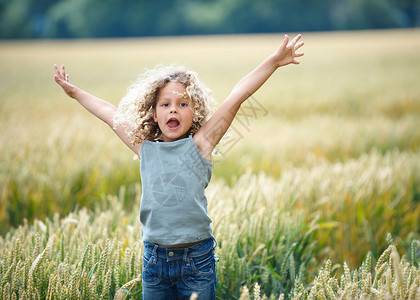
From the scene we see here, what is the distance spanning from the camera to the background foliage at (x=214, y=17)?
168 feet

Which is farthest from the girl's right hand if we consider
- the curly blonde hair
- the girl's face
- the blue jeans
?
the blue jeans

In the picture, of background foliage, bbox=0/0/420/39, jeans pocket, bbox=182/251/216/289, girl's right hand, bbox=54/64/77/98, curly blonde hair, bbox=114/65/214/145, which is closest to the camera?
jeans pocket, bbox=182/251/216/289

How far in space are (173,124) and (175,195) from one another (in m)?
0.25

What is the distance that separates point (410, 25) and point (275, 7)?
1764 centimetres

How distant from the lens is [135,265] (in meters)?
1.58

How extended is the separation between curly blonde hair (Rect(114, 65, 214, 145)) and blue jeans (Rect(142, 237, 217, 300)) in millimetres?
420

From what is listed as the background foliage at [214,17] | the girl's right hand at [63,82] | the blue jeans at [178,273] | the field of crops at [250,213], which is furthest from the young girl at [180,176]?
the background foliage at [214,17]

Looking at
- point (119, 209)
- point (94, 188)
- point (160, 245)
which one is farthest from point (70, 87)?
point (94, 188)

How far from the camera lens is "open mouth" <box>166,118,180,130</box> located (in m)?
1.44

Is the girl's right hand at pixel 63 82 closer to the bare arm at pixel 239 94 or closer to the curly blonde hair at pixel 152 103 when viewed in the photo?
the curly blonde hair at pixel 152 103

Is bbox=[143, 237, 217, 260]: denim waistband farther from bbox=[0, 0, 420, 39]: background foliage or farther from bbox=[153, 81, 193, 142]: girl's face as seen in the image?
bbox=[0, 0, 420, 39]: background foliage

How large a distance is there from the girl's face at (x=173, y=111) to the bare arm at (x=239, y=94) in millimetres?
66

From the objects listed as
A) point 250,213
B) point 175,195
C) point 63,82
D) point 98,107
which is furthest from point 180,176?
point 250,213

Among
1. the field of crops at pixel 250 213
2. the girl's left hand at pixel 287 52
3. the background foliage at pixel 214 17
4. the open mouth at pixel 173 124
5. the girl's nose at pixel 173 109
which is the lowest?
the field of crops at pixel 250 213
